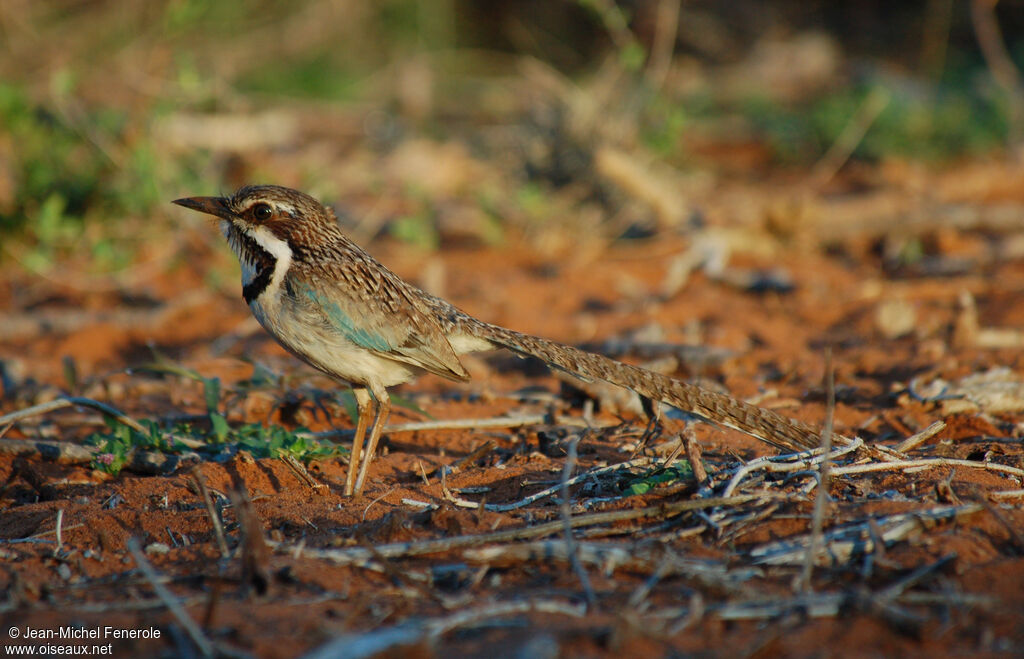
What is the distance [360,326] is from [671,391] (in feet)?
5.26

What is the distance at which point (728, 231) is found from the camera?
31.6 ft

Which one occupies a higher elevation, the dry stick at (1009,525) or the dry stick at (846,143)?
the dry stick at (846,143)

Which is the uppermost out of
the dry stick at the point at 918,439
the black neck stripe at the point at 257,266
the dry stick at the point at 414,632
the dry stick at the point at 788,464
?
the black neck stripe at the point at 257,266

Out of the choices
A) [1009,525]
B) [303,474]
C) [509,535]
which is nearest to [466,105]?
[303,474]

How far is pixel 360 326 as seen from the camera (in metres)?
5.04

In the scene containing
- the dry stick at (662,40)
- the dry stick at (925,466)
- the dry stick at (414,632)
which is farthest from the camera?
the dry stick at (662,40)

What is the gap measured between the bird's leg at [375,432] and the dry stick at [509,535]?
93 centimetres

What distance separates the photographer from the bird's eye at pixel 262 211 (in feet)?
17.6

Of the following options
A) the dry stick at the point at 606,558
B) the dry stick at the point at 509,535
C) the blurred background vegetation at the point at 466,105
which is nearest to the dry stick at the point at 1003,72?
the blurred background vegetation at the point at 466,105

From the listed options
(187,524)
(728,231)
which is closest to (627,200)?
(728,231)

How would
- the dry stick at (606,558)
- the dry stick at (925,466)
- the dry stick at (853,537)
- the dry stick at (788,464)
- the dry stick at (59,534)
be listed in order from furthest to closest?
the dry stick at (925,466) → the dry stick at (788,464) → the dry stick at (59,534) → the dry stick at (853,537) → the dry stick at (606,558)

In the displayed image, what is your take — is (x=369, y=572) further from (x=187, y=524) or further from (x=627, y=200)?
(x=627, y=200)

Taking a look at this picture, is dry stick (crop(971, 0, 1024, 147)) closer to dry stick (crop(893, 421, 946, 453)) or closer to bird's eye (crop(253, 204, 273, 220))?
dry stick (crop(893, 421, 946, 453))

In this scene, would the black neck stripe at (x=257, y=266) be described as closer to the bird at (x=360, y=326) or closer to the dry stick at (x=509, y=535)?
the bird at (x=360, y=326)
